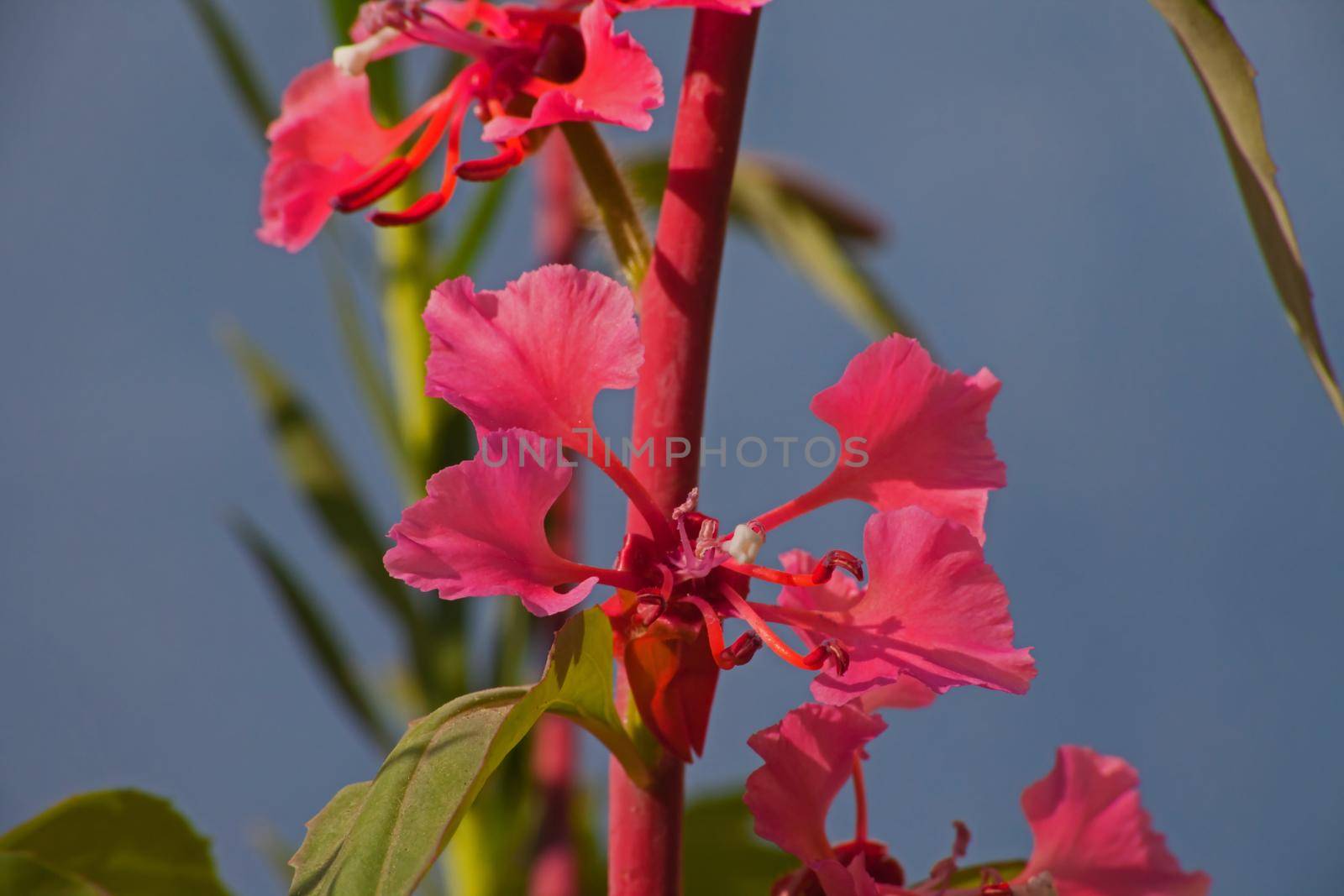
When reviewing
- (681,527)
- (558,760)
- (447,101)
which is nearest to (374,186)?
(447,101)

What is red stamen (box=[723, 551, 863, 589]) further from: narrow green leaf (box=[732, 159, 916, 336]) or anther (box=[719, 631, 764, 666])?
narrow green leaf (box=[732, 159, 916, 336])

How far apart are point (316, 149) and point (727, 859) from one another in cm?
40

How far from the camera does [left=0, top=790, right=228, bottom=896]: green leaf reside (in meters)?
0.41

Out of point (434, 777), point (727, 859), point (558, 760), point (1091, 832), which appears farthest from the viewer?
point (558, 760)

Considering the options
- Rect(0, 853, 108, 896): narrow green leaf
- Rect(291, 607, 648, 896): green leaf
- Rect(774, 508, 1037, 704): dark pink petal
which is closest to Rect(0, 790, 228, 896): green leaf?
Rect(0, 853, 108, 896): narrow green leaf

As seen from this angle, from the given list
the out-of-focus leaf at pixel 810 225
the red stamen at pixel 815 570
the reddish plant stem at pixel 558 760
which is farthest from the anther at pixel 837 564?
the out-of-focus leaf at pixel 810 225

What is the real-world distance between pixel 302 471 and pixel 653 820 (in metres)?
0.69

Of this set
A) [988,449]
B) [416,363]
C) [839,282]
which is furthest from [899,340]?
[416,363]

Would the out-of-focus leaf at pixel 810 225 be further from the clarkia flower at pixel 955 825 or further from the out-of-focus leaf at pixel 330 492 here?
the clarkia flower at pixel 955 825

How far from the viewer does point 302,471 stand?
39.6 inches

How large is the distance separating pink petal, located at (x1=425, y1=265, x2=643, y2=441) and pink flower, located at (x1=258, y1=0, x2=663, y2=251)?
43mm

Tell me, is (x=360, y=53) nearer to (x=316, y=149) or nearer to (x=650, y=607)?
(x=316, y=149)

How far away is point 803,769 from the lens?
367mm

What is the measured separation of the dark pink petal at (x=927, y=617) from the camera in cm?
34
